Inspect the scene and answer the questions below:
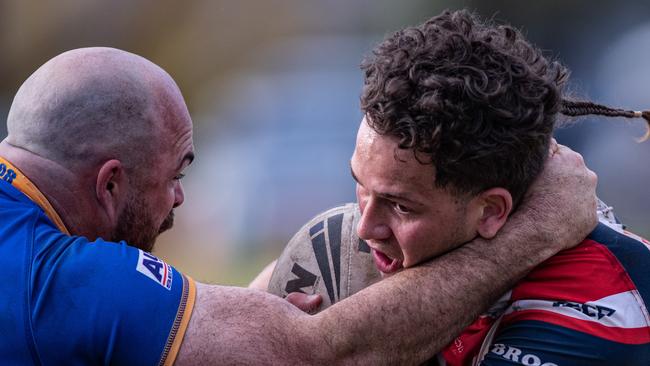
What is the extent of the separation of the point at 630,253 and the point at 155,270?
175cm

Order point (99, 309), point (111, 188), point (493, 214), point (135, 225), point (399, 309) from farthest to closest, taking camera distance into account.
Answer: point (135, 225)
point (111, 188)
point (493, 214)
point (399, 309)
point (99, 309)

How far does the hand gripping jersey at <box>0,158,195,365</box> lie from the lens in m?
3.02

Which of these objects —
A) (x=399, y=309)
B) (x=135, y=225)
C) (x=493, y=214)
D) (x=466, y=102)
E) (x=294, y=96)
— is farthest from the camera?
(x=294, y=96)

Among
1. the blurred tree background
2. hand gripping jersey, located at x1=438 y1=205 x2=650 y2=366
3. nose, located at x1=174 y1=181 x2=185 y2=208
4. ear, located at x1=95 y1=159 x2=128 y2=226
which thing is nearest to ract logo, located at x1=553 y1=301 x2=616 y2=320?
hand gripping jersey, located at x1=438 y1=205 x2=650 y2=366

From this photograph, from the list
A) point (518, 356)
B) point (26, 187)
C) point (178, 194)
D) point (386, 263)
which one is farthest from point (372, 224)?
point (26, 187)

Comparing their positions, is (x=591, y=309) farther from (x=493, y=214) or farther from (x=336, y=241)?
(x=336, y=241)

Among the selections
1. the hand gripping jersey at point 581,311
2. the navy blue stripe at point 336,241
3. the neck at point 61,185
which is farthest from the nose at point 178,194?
the hand gripping jersey at point 581,311

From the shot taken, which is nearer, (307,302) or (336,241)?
(307,302)

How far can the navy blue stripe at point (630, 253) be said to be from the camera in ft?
10.8

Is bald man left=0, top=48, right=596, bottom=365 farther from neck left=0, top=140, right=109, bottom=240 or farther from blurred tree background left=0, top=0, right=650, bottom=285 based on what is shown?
blurred tree background left=0, top=0, right=650, bottom=285

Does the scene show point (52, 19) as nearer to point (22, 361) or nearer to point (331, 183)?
point (331, 183)

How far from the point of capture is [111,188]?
351 centimetres

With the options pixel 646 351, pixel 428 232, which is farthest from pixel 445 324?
pixel 646 351

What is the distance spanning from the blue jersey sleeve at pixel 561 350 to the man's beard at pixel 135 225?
56.9 inches
